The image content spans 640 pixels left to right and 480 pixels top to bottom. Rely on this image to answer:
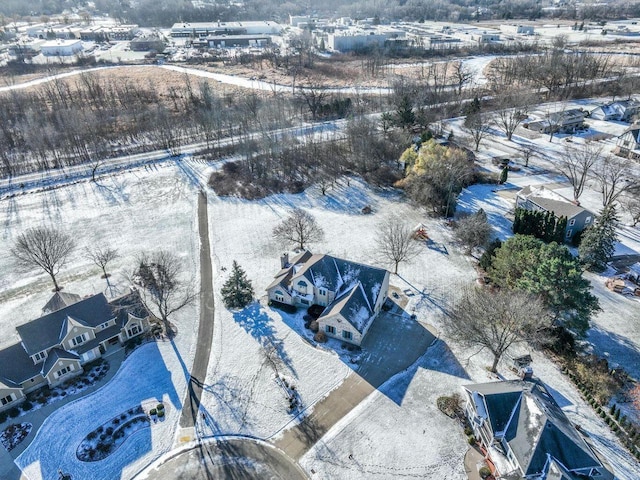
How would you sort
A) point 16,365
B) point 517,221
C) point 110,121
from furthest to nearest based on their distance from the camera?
1. point 110,121
2. point 517,221
3. point 16,365

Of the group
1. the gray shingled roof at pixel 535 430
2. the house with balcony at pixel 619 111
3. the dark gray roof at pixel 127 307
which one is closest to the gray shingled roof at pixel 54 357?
the dark gray roof at pixel 127 307

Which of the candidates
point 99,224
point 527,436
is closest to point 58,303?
point 99,224

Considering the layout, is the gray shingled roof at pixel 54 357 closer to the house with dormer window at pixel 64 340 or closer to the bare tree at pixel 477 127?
the house with dormer window at pixel 64 340

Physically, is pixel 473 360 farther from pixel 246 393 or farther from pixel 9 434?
pixel 9 434

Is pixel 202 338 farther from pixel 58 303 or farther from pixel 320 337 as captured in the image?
pixel 58 303

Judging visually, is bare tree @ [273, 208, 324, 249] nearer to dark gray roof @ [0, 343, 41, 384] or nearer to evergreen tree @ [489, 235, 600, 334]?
evergreen tree @ [489, 235, 600, 334]

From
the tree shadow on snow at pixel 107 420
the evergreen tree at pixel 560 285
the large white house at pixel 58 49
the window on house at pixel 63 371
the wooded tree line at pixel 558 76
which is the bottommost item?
the tree shadow on snow at pixel 107 420
